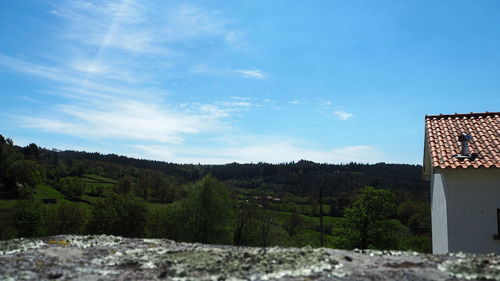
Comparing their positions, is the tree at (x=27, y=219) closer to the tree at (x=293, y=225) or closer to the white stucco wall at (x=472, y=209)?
the tree at (x=293, y=225)

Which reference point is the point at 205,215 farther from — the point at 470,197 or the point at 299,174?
the point at 299,174

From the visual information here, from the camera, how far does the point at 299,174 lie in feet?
534

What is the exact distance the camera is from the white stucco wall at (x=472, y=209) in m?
14.7

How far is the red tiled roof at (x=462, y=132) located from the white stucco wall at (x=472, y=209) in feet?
1.32

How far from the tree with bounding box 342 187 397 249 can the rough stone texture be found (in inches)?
1384

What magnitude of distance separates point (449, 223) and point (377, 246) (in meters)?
25.5

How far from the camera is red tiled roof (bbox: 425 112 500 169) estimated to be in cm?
1513

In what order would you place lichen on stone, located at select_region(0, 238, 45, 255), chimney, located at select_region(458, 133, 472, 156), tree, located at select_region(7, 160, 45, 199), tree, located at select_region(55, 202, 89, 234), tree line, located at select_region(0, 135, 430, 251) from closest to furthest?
1. lichen on stone, located at select_region(0, 238, 45, 255)
2. chimney, located at select_region(458, 133, 472, 156)
3. tree line, located at select_region(0, 135, 430, 251)
4. tree, located at select_region(55, 202, 89, 234)
5. tree, located at select_region(7, 160, 45, 199)

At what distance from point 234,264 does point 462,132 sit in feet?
54.4

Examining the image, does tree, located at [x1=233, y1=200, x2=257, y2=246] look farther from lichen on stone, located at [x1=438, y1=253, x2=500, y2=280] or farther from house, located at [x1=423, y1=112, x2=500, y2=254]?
lichen on stone, located at [x1=438, y1=253, x2=500, y2=280]

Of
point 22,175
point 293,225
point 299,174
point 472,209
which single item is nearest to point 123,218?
point 293,225

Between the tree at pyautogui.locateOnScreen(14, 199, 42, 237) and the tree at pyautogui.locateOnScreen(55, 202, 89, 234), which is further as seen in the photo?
the tree at pyautogui.locateOnScreen(55, 202, 89, 234)

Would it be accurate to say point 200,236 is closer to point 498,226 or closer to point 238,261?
point 498,226

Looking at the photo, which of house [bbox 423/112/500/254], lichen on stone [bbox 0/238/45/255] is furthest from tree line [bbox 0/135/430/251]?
lichen on stone [bbox 0/238/45/255]
